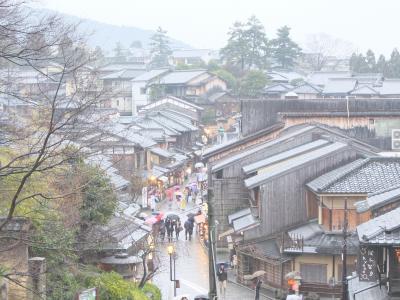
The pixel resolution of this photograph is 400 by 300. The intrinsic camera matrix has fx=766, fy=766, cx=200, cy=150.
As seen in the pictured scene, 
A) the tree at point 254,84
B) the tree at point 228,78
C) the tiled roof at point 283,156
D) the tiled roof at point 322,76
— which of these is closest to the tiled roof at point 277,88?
the tree at point 254,84

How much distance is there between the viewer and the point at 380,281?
16.2 m

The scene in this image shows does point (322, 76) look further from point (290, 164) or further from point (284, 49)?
point (290, 164)

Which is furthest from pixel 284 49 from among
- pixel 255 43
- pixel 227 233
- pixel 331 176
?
pixel 331 176

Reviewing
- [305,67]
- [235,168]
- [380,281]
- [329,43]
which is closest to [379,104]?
[235,168]

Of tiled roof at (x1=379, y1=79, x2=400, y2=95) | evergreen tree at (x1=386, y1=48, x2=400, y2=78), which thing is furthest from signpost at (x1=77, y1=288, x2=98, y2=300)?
evergreen tree at (x1=386, y1=48, x2=400, y2=78)

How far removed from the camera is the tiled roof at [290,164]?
2858 centimetres

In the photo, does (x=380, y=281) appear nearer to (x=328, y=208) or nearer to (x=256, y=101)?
(x=328, y=208)

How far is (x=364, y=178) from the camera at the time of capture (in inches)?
1019

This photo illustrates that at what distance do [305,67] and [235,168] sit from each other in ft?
277

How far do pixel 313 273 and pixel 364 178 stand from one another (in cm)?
376

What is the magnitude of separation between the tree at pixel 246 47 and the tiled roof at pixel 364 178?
60.2 metres

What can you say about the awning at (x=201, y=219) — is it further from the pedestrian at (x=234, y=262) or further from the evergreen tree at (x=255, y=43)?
the evergreen tree at (x=255, y=43)

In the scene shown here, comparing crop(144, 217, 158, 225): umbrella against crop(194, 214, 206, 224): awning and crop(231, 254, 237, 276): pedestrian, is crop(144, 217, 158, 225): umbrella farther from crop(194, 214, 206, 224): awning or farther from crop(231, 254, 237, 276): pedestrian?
crop(231, 254, 237, 276): pedestrian

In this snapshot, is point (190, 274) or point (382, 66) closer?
point (190, 274)
